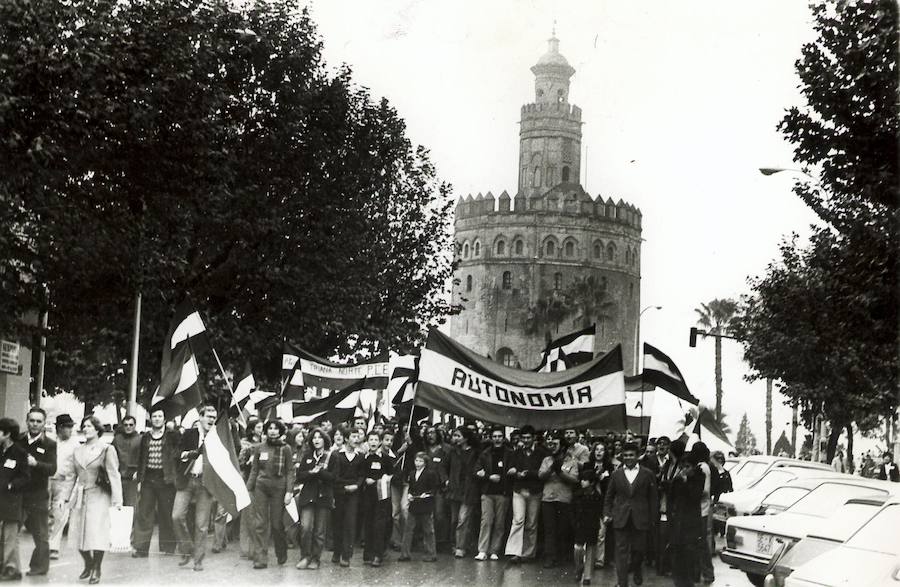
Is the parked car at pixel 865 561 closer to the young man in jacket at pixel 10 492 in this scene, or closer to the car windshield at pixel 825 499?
the car windshield at pixel 825 499

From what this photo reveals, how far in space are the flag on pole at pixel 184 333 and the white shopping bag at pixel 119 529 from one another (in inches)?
113

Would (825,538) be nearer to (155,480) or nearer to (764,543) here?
(764,543)

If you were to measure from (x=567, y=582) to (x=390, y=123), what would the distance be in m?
18.6

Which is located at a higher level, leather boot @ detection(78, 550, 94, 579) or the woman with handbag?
the woman with handbag

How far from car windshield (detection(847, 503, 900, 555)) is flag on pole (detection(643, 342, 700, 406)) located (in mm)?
8733

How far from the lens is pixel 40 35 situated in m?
15.4

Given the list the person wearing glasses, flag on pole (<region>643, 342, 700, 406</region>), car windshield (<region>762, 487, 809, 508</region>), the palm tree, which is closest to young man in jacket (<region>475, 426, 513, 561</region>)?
flag on pole (<region>643, 342, 700, 406</region>)

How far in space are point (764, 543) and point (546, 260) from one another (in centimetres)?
8993

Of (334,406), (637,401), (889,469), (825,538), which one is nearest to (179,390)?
(334,406)

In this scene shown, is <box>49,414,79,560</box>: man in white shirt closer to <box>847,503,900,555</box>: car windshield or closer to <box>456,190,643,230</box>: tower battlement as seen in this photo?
<box>847,503,900,555</box>: car windshield

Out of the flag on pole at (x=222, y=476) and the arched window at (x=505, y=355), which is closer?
the flag on pole at (x=222, y=476)

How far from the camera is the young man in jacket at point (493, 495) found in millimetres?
16781

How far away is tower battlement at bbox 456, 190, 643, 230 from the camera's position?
104 meters

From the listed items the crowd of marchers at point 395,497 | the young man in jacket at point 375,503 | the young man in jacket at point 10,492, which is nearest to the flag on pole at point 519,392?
the crowd of marchers at point 395,497
